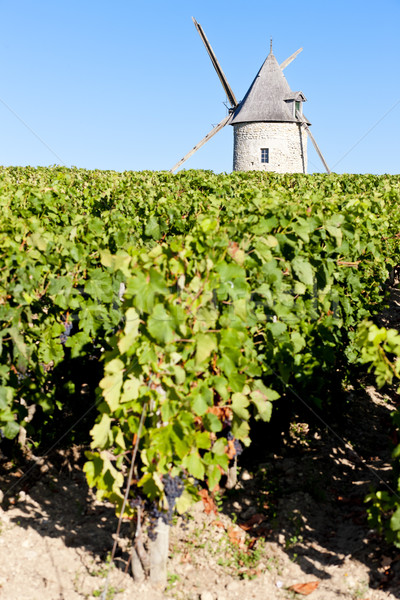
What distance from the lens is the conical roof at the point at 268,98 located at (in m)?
34.0

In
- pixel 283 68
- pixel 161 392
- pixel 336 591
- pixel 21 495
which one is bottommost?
pixel 336 591

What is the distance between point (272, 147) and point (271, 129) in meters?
1.16

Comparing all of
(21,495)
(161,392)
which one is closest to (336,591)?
(161,392)

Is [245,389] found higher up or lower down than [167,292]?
lower down

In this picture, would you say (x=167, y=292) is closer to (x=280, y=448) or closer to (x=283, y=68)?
(x=280, y=448)

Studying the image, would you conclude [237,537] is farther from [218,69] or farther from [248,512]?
[218,69]

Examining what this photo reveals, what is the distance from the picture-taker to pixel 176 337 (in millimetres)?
3818

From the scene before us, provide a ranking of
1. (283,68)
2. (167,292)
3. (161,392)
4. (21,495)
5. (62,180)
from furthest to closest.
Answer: (283,68) < (62,180) < (21,495) < (161,392) < (167,292)

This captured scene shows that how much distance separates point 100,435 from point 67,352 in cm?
247

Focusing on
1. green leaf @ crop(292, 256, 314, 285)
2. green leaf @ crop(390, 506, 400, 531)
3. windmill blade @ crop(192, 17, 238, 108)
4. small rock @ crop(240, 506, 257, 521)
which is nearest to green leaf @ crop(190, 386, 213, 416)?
green leaf @ crop(390, 506, 400, 531)

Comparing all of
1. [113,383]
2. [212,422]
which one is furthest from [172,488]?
[113,383]

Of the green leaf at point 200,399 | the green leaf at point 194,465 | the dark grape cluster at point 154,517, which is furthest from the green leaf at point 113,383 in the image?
the dark grape cluster at point 154,517

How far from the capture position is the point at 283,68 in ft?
132

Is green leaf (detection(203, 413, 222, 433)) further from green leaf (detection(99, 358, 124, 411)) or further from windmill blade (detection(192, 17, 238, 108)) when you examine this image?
windmill blade (detection(192, 17, 238, 108))
